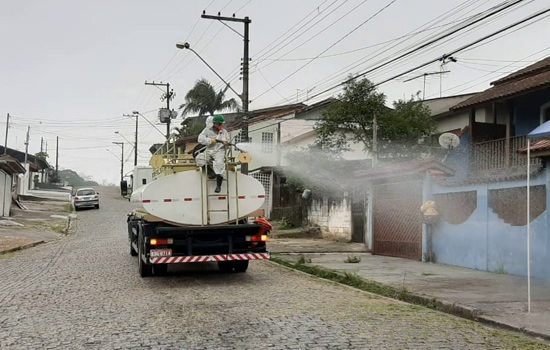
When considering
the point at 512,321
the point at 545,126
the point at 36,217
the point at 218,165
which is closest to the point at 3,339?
the point at 218,165

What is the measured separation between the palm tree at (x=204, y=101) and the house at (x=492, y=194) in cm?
3064

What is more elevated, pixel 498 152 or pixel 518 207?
pixel 498 152

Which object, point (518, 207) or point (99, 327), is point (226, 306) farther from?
point (518, 207)

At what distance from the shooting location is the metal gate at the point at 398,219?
15.8 metres

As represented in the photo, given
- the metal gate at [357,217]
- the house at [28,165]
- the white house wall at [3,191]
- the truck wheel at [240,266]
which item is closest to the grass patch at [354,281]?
the truck wheel at [240,266]

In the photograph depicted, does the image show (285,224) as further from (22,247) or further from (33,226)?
(33,226)

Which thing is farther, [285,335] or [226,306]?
[226,306]

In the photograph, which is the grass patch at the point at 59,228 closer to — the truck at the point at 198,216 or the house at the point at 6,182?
the house at the point at 6,182

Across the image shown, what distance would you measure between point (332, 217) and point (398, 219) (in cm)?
701

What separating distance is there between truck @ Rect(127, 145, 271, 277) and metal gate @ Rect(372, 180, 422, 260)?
6.10 m

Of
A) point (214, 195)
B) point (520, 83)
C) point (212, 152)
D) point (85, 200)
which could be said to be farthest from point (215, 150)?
point (85, 200)

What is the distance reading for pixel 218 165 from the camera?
10.8m

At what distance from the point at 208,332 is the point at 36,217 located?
100 feet

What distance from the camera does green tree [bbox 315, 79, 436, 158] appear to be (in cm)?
2220
